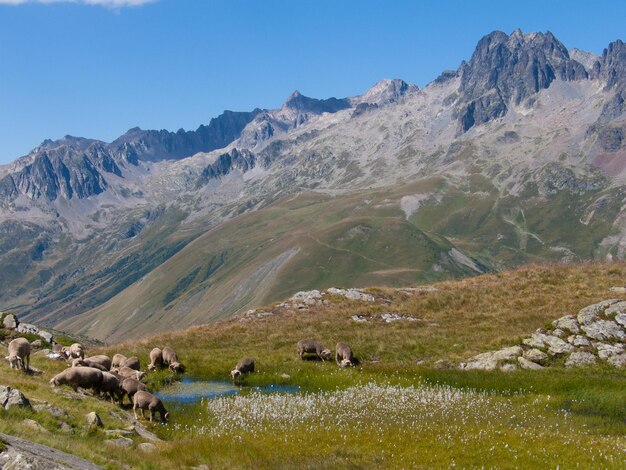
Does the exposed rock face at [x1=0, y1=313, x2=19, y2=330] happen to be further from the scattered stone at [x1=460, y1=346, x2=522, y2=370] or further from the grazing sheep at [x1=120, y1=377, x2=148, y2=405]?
the scattered stone at [x1=460, y1=346, x2=522, y2=370]

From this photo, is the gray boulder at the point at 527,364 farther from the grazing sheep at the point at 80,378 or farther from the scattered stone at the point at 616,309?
the grazing sheep at the point at 80,378

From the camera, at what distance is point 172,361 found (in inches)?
1592

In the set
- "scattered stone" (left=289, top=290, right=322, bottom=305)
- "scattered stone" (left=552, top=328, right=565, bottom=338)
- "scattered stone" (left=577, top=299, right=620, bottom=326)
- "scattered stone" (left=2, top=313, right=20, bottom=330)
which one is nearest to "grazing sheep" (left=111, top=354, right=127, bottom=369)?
"scattered stone" (left=2, top=313, right=20, bottom=330)

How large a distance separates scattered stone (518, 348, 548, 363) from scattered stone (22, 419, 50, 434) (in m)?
30.2

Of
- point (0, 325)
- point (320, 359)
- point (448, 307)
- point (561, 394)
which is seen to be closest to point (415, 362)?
point (320, 359)

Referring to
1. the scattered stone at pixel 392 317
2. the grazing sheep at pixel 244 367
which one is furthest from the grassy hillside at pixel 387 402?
the grazing sheep at pixel 244 367

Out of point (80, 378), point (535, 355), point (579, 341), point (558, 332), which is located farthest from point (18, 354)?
point (579, 341)

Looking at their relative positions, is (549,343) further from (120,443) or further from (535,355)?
(120,443)

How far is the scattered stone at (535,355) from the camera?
37.0 m

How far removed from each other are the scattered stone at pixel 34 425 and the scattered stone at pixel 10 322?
32.9m

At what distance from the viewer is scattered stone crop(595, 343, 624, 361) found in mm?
36469

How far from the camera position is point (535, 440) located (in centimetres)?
2128

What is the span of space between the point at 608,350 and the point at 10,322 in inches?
1898

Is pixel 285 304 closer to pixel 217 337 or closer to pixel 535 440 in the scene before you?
pixel 217 337
